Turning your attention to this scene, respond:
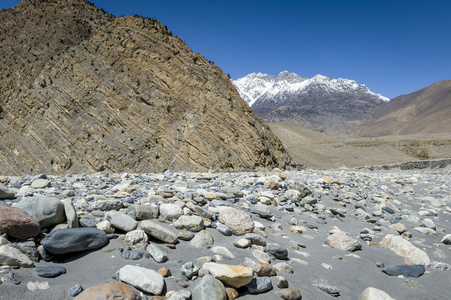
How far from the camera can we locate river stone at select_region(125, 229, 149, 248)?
2.75 metres

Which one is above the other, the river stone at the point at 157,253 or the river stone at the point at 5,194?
the river stone at the point at 5,194

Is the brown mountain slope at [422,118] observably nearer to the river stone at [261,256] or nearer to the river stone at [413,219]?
the river stone at [413,219]

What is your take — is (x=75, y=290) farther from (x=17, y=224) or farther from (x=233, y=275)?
(x=233, y=275)

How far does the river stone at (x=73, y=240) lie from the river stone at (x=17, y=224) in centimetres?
24

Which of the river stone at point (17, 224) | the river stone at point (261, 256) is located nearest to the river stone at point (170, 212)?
the river stone at point (261, 256)

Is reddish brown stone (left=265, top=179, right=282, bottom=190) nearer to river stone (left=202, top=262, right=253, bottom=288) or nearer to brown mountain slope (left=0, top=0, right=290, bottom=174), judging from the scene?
river stone (left=202, top=262, right=253, bottom=288)

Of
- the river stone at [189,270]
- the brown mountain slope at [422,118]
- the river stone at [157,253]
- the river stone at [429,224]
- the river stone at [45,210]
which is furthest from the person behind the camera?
the brown mountain slope at [422,118]

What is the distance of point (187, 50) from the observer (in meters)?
16.5

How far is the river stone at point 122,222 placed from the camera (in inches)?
116

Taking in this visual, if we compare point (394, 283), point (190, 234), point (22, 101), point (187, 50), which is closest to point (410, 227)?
point (394, 283)

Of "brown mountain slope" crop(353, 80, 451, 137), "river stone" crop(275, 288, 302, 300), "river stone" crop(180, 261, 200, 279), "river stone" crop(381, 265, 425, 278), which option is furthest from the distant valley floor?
"brown mountain slope" crop(353, 80, 451, 137)

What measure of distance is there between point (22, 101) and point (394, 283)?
21391 mm

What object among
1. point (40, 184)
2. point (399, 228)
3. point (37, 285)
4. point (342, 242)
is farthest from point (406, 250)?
point (40, 184)

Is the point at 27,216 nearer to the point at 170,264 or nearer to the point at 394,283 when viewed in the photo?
the point at 170,264
